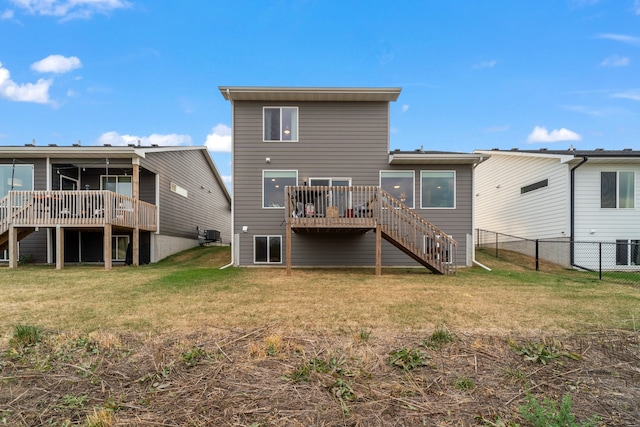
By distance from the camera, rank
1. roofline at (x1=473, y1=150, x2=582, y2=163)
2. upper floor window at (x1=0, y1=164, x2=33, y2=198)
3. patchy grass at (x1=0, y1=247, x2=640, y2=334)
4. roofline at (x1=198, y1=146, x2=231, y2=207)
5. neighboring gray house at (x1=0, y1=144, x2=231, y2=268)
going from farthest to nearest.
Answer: roofline at (x1=198, y1=146, x2=231, y2=207)
upper floor window at (x1=0, y1=164, x2=33, y2=198)
roofline at (x1=473, y1=150, x2=582, y2=163)
neighboring gray house at (x1=0, y1=144, x2=231, y2=268)
patchy grass at (x1=0, y1=247, x2=640, y2=334)

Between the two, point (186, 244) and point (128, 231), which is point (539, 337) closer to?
point (128, 231)

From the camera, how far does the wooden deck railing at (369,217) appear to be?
10.2m

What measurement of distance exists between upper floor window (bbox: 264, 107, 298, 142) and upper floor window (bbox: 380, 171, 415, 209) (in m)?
3.75

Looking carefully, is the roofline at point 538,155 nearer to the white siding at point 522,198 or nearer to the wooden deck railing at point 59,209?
the white siding at point 522,198

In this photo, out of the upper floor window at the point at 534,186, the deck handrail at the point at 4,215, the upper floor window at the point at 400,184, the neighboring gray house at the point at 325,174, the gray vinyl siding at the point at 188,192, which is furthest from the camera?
the gray vinyl siding at the point at 188,192

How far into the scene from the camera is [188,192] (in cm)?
1739

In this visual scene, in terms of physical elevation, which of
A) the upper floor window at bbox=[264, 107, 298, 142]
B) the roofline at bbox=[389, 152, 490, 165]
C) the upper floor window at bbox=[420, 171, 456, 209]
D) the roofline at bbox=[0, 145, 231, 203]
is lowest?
the upper floor window at bbox=[420, 171, 456, 209]

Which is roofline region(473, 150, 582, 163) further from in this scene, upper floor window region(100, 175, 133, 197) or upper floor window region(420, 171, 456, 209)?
upper floor window region(100, 175, 133, 197)

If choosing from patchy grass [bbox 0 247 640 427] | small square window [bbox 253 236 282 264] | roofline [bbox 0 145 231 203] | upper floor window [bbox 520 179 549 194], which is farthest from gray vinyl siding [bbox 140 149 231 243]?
upper floor window [bbox 520 179 549 194]

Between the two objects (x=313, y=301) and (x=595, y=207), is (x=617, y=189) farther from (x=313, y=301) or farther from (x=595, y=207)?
(x=313, y=301)

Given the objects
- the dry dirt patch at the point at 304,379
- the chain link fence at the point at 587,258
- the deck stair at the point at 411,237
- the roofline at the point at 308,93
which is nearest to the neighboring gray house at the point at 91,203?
the roofline at the point at 308,93

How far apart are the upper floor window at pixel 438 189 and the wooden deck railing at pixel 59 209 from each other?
1085cm

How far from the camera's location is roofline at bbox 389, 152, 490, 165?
12000mm

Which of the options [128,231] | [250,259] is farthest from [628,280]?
[128,231]
